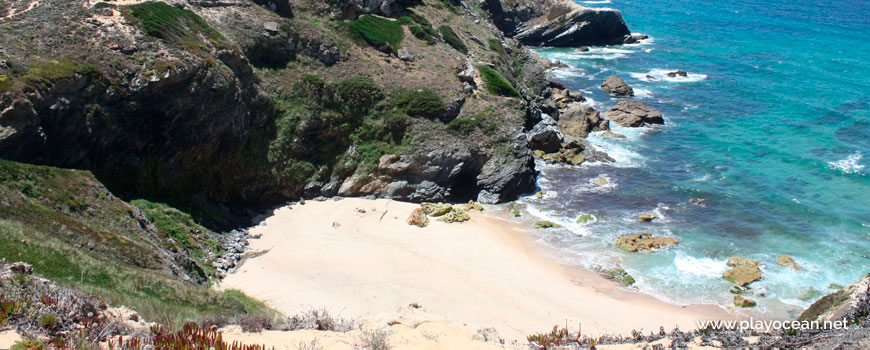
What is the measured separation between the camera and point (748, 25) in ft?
308

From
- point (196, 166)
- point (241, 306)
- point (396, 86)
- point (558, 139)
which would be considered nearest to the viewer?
point (241, 306)

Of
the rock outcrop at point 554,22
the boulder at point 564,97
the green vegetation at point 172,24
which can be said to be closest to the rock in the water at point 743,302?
the green vegetation at point 172,24

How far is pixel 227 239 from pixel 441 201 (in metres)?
12.2

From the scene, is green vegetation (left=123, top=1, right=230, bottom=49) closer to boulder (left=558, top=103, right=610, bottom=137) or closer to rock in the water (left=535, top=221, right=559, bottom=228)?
rock in the water (left=535, top=221, right=559, bottom=228)

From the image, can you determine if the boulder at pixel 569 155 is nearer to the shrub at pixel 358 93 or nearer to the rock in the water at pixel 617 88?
the shrub at pixel 358 93

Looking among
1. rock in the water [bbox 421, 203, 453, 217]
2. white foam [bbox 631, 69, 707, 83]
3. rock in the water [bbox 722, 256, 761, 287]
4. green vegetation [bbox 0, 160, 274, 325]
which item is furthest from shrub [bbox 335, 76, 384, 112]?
white foam [bbox 631, 69, 707, 83]

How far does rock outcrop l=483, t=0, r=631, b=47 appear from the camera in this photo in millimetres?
79562

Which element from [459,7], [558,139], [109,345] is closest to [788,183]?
[558,139]

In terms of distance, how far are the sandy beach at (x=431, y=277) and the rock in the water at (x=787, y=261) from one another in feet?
21.2

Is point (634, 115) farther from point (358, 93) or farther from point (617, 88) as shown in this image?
point (358, 93)

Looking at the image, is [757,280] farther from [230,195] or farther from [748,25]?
[748,25]

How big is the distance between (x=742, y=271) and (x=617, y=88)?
34100mm

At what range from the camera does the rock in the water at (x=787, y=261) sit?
90.0 feet

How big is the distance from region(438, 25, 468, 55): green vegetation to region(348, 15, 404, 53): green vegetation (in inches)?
192
